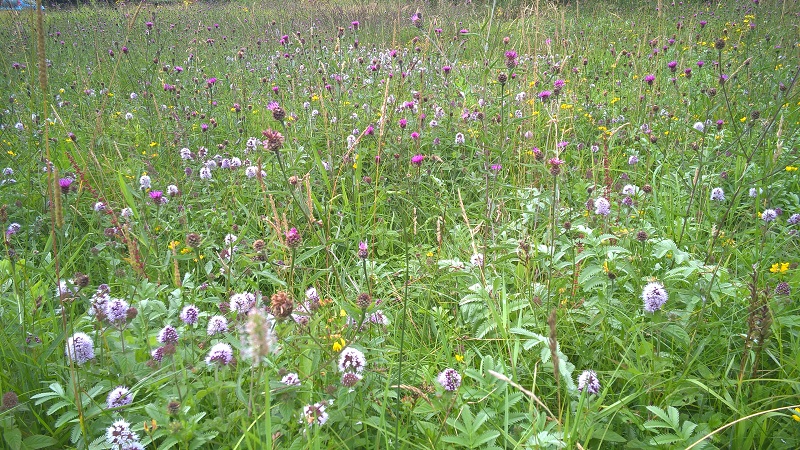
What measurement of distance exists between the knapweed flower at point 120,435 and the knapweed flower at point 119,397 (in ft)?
0.21

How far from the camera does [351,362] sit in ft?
4.04

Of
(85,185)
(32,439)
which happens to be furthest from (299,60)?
(32,439)

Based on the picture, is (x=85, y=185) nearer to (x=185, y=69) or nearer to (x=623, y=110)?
(x=185, y=69)

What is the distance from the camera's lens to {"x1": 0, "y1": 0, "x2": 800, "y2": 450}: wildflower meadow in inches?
47.6

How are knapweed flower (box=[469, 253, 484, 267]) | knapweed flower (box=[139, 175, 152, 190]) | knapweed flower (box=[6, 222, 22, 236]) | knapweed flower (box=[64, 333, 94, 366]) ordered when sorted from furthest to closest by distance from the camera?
1. knapweed flower (box=[139, 175, 152, 190])
2. knapweed flower (box=[6, 222, 22, 236])
3. knapweed flower (box=[469, 253, 484, 267])
4. knapweed flower (box=[64, 333, 94, 366])

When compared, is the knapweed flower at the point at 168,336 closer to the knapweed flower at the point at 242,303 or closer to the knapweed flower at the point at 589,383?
the knapweed flower at the point at 242,303

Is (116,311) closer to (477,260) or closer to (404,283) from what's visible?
(404,283)

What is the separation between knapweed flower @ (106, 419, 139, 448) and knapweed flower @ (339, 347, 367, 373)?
0.49m

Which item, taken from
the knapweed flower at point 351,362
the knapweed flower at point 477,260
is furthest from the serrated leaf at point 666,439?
the knapweed flower at point 477,260

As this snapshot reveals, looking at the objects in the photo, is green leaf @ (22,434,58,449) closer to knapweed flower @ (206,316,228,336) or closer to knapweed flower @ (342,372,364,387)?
knapweed flower @ (206,316,228,336)

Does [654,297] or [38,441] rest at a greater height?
[654,297]

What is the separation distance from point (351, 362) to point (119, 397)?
0.57 meters

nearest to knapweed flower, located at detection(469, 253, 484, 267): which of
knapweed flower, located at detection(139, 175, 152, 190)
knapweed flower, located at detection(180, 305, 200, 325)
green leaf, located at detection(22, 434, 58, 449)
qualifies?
knapweed flower, located at detection(180, 305, 200, 325)

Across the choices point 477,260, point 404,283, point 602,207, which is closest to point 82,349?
point 404,283
